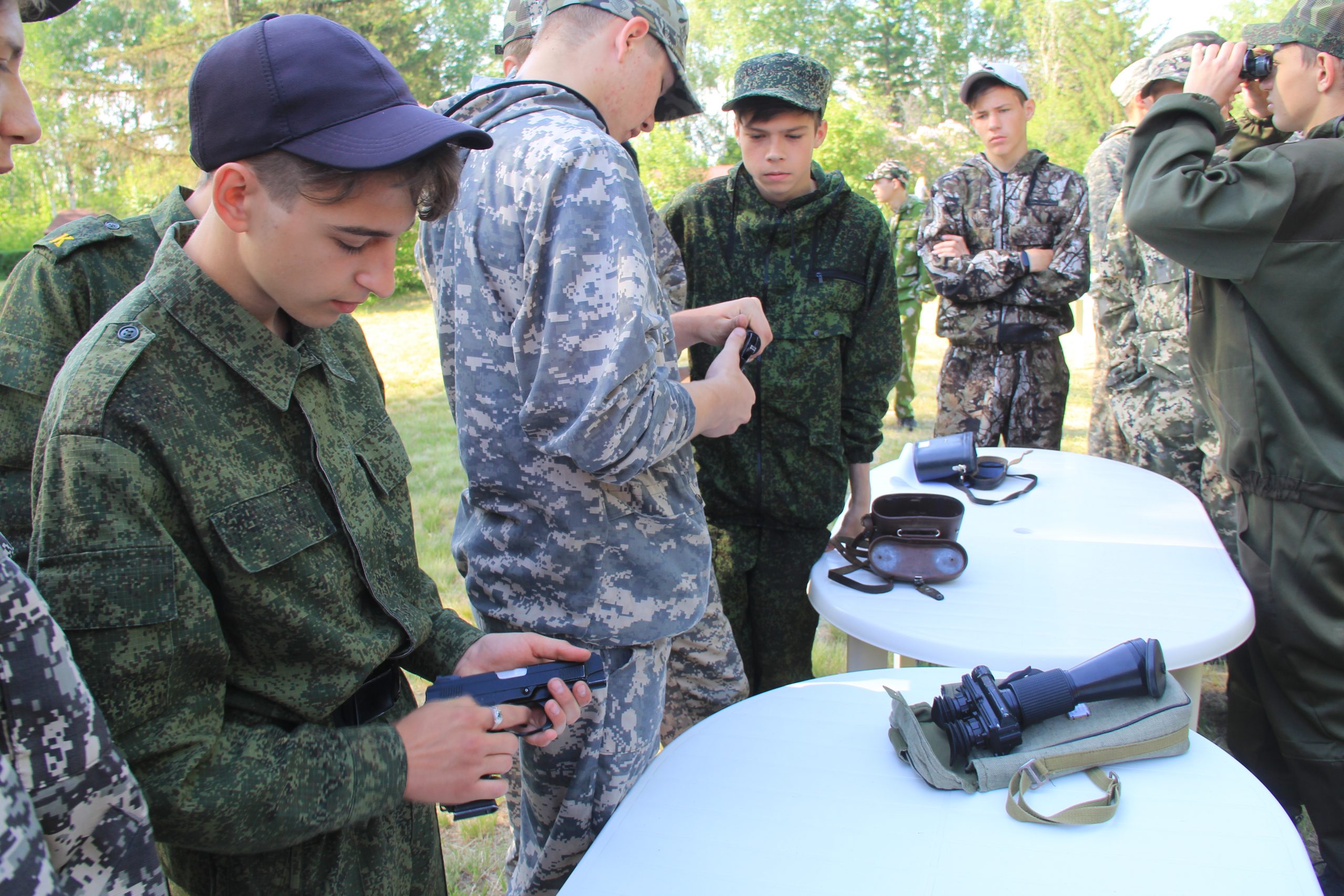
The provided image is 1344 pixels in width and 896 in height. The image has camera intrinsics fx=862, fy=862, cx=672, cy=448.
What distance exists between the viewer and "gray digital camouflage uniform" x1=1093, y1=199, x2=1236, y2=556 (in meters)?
3.14

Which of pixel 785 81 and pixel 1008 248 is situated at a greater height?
pixel 785 81

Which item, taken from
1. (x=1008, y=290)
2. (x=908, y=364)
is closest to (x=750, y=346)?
(x=1008, y=290)

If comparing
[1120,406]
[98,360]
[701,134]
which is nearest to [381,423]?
[98,360]

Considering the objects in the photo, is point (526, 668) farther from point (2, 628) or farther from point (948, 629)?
point (948, 629)

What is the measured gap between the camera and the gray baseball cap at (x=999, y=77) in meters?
3.95

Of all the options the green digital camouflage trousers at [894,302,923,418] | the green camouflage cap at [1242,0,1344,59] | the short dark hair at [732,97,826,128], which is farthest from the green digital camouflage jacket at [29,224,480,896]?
the green digital camouflage trousers at [894,302,923,418]

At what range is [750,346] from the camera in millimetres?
1871

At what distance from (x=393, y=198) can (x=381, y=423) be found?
0.37 m

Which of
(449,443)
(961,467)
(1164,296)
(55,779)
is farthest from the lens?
(449,443)

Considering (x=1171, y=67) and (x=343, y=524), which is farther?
(x=1171, y=67)

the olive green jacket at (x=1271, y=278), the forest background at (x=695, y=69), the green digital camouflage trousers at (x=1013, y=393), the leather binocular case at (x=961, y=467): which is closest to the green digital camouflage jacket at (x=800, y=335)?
the leather binocular case at (x=961, y=467)

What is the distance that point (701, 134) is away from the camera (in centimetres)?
3750

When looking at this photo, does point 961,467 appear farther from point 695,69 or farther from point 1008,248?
point 695,69

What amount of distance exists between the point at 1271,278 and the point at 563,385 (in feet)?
5.61
